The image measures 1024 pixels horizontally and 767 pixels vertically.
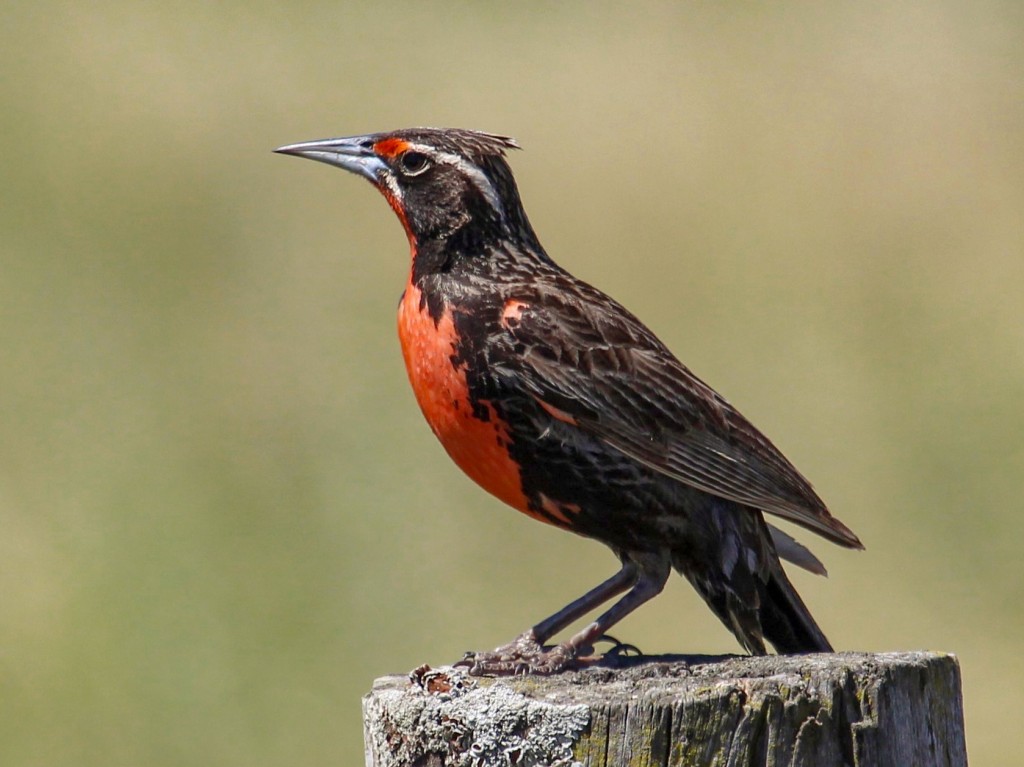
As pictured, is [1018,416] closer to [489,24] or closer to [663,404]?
[489,24]

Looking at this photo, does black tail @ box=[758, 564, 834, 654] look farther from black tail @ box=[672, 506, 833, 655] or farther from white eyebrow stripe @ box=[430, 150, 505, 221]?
white eyebrow stripe @ box=[430, 150, 505, 221]

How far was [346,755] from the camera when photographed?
7820 millimetres

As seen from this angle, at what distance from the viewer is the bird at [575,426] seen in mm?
4453

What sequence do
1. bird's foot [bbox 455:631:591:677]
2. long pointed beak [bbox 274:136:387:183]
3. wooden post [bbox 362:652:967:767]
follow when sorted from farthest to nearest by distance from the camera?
long pointed beak [bbox 274:136:387:183], bird's foot [bbox 455:631:591:677], wooden post [bbox 362:652:967:767]

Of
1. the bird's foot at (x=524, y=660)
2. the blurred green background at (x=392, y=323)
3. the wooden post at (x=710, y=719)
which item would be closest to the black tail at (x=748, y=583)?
the bird's foot at (x=524, y=660)

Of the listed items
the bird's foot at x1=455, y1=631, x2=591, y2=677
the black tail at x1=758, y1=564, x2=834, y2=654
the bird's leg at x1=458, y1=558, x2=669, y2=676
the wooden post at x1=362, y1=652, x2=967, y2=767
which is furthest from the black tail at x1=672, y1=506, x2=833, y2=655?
the wooden post at x1=362, y1=652, x2=967, y2=767

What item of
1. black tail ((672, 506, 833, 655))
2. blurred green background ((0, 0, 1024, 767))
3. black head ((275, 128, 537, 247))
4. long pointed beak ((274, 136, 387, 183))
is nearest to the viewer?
black tail ((672, 506, 833, 655))

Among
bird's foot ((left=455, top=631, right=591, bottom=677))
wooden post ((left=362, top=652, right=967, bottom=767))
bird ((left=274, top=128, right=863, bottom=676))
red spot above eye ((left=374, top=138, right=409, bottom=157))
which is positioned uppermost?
red spot above eye ((left=374, top=138, right=409, bottom=157))

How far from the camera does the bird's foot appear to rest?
4242mm

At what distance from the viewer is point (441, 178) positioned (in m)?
4.91

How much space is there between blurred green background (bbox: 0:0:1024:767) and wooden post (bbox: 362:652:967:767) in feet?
12.9

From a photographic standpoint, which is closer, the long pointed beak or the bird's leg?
the bird's leg

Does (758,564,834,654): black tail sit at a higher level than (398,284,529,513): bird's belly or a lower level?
lower

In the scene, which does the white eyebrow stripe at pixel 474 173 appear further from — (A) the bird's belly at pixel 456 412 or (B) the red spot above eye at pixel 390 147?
(A) the bird's belly at pixel 456 412
